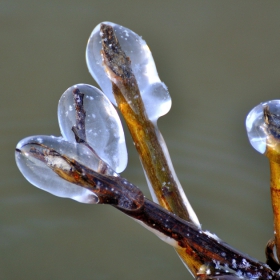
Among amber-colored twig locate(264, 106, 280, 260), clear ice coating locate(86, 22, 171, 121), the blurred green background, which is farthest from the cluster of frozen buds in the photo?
the blurred green background

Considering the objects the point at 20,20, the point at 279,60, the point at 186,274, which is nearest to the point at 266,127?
the point at 186,274

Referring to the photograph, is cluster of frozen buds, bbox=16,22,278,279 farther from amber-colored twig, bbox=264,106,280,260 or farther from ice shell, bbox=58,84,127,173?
amber-colored twig, bbox=264,106,280,260

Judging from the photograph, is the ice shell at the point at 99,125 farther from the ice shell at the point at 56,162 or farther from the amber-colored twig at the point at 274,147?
the amber-colored twig at the point at 274,147

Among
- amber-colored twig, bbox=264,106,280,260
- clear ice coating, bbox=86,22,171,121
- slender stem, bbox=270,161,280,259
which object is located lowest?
slender stem, bbox=270,161,280,259

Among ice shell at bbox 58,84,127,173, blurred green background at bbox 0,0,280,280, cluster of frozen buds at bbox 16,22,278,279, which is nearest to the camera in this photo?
cluster of frozen buds at bbox 16,22,278,279

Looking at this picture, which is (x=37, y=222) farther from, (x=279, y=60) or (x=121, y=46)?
(x=279, y=60)

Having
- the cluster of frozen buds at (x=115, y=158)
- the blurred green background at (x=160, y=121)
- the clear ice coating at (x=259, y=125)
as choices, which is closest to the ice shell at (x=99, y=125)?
the cluster of frozen buds at (x=115, y=158)
